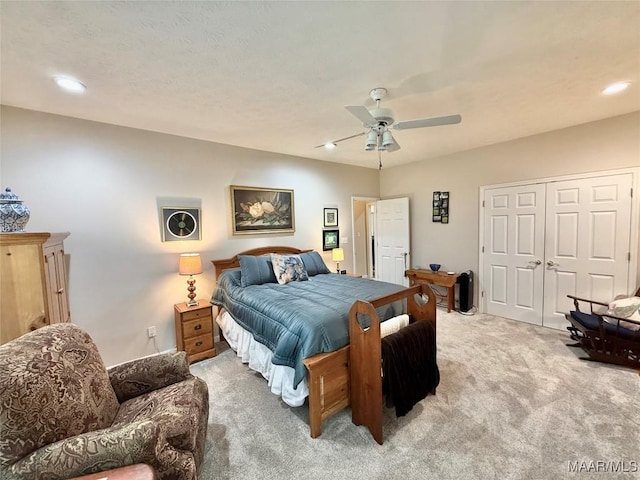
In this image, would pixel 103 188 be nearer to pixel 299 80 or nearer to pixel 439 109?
pixel 299 80

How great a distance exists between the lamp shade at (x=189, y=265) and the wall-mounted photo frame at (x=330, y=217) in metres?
2.27

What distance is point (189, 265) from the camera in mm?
2943

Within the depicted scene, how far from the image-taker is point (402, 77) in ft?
6.63

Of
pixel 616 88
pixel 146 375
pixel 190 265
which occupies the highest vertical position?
pixel 616 88

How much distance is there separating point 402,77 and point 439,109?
2.59 feet

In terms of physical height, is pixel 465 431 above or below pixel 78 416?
below

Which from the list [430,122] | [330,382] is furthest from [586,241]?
[330,382]

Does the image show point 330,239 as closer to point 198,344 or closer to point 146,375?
point 198,344

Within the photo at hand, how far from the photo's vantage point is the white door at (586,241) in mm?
3051

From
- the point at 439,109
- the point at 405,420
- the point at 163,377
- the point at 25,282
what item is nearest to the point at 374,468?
the point at 405,420

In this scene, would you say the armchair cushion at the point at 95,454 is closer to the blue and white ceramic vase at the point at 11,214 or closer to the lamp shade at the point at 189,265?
the blue and white ceramic vase at the point at 11,214

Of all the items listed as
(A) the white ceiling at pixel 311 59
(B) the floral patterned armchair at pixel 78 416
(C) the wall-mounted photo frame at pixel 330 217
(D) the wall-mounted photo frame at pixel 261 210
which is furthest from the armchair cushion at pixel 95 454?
(C) the wall-mounted photo frame at pixel 330 217

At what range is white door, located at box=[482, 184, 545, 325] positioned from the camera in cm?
365

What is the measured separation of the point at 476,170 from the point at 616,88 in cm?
185
